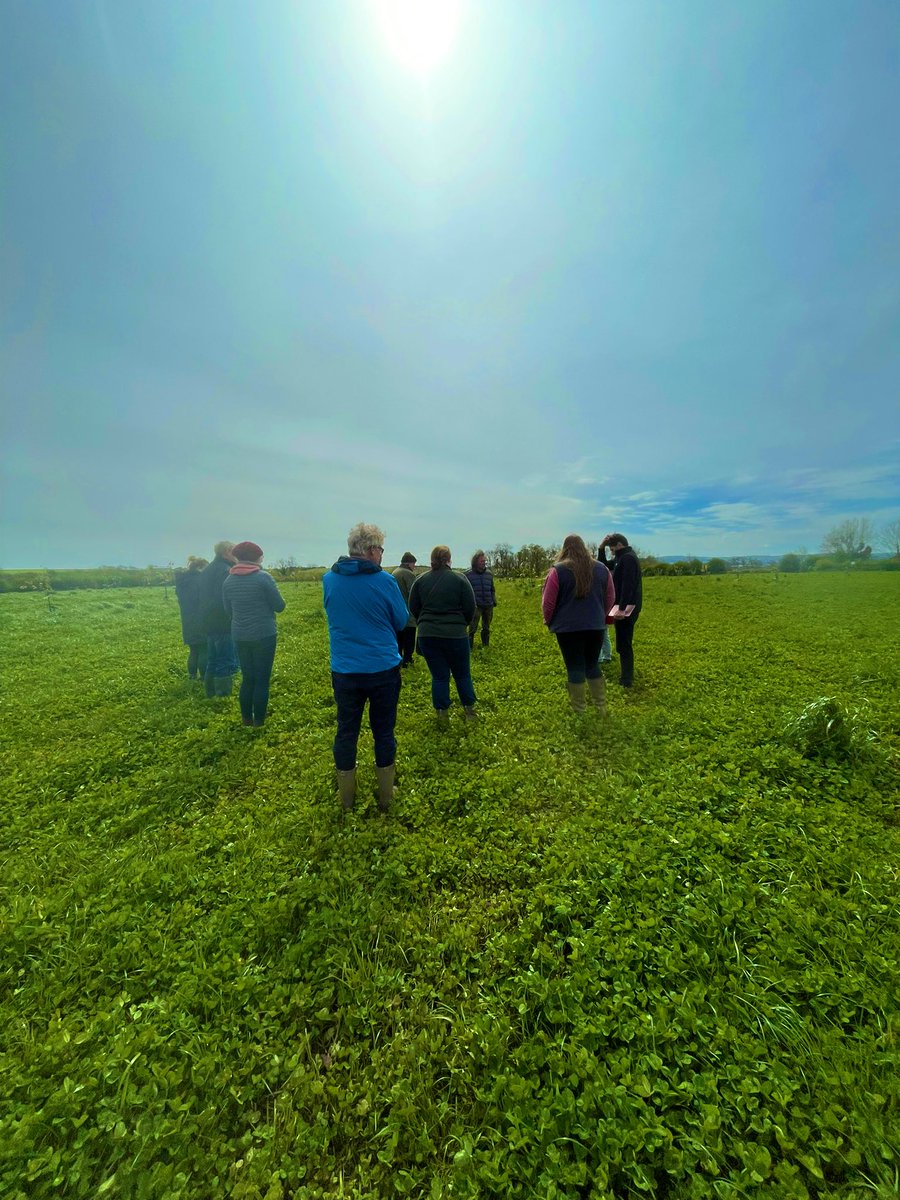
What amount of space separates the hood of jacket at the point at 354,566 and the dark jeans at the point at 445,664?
2.11 m

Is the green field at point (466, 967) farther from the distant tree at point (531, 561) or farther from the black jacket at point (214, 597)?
the distant tree at point (531, 561)

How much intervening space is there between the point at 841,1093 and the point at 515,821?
263 centimetres

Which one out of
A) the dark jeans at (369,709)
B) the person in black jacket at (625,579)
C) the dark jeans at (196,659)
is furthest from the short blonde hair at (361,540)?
the dark jeans at (196,659)

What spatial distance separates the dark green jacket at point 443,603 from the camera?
6.02 metres

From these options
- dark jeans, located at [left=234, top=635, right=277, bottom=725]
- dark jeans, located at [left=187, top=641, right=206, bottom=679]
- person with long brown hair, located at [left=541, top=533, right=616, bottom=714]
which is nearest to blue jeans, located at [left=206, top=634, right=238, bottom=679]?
dark jeans, located at [left=187, top=641, right=206, bottom=679]

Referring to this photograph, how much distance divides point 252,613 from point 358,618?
2.89 m

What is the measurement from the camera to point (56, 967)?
9.82 feet

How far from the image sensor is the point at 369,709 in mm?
4305

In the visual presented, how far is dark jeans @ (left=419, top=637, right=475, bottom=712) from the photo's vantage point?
243 inches

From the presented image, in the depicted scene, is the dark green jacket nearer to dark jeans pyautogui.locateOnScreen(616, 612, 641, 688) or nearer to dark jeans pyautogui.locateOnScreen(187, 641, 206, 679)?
dark jeans pyautogui.locateOnScreen(616, 612, 641, 688)

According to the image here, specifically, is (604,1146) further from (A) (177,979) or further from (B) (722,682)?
(B) (722,682)

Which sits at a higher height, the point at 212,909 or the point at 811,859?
the point at 811,859

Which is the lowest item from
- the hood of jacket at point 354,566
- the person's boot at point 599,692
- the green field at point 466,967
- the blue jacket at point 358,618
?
the green field at point 466,967

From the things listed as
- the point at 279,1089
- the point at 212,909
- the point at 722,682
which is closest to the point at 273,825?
the point at 212,909
